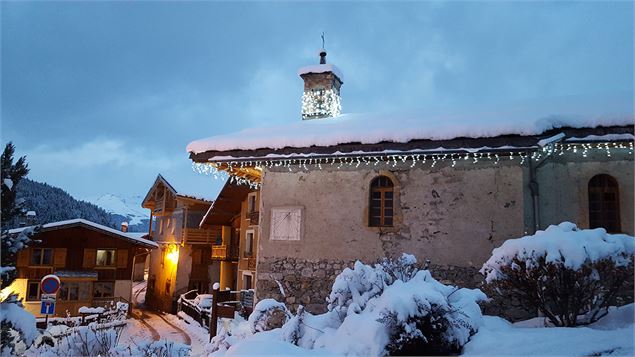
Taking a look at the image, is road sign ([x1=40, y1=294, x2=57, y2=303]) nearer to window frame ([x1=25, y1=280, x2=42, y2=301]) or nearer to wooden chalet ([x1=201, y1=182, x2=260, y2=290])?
wooden chalet ([x1=201, y1=182, x2=260, y2=290])

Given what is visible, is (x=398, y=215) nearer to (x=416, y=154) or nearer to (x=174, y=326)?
(x=416, y=154)

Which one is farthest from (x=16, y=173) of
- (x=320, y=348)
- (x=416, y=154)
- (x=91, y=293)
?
(x=91, y=293)

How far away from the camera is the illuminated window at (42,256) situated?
2164 cm

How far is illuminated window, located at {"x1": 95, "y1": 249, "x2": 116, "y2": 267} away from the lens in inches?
928

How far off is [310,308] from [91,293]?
16.8m

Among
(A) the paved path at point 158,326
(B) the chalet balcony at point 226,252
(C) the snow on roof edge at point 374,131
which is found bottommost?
(A) the paved path at point 158,326

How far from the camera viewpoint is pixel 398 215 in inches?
401

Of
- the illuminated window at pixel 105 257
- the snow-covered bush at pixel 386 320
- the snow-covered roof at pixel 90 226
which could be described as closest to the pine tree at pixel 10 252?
the snow-covered bush at pixel 386 320

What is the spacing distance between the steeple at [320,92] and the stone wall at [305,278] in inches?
254

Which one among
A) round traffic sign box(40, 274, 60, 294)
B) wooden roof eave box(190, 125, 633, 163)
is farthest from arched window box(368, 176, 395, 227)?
round traffic sign box(40, 274, 60, 294)

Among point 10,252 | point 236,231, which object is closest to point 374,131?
point 10,252

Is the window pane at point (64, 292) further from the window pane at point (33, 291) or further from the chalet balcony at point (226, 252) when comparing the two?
the chalet balcony at point (226, 252)

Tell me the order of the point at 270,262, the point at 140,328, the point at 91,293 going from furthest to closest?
the point at 91,293
the point at 140,328
the point at 270,262

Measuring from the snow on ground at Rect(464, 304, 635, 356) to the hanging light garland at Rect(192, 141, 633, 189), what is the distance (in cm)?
399
